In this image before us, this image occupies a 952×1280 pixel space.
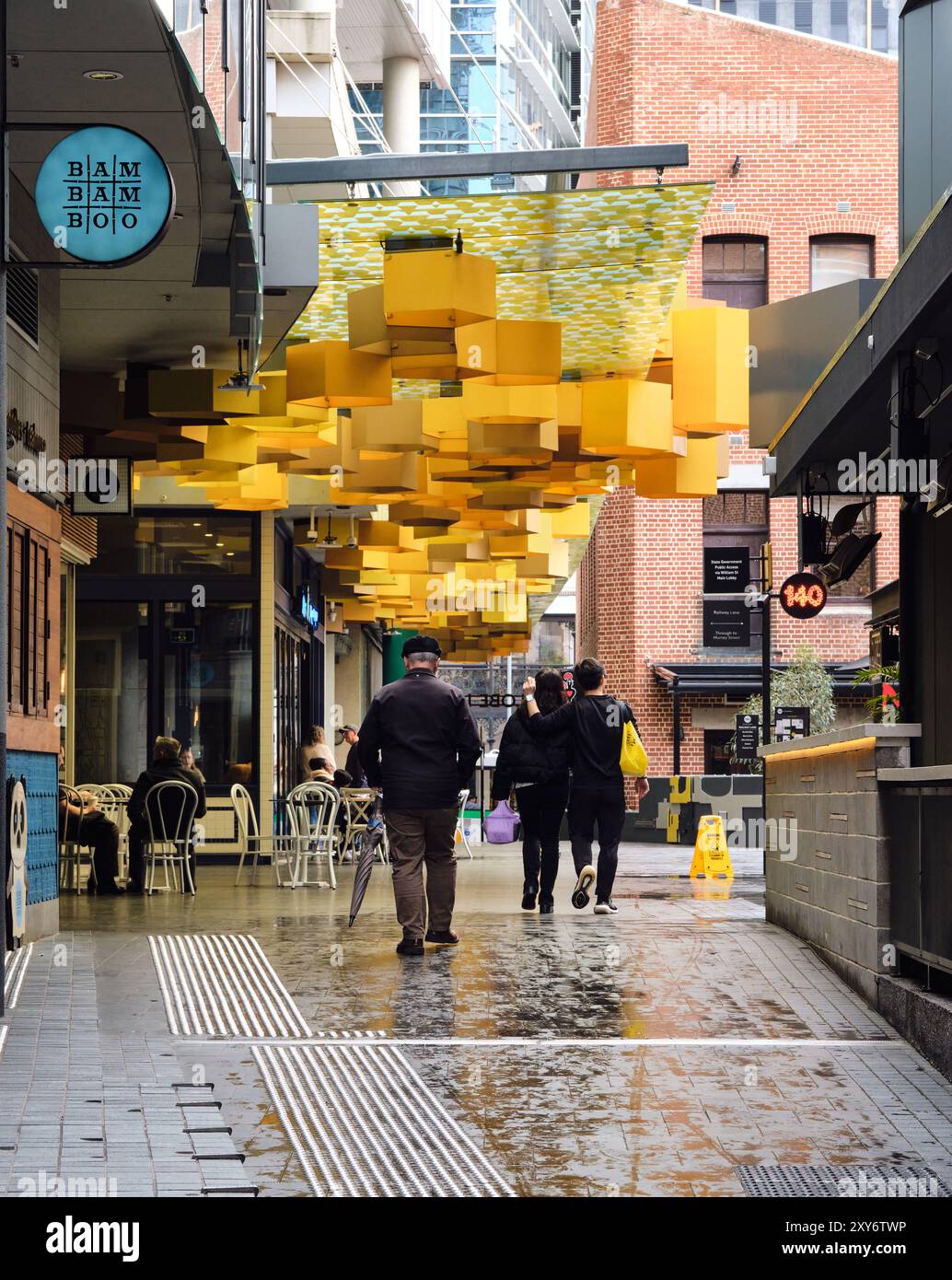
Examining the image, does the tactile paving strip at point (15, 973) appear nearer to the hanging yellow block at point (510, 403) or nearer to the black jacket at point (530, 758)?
the black jacket at point (530, 758)

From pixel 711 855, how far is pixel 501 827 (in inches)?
340

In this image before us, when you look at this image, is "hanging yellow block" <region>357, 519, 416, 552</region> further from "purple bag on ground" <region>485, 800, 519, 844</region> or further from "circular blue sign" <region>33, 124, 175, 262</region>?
"circular blue sign" <region>33, 124, 175, 262</region>

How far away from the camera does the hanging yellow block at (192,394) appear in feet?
43.1

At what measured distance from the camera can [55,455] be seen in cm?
1148

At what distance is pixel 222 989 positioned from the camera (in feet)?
30.0

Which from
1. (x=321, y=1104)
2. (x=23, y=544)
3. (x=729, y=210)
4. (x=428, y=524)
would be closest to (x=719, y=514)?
(x=729, y=210)

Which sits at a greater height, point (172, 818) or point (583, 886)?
point (172, 818)

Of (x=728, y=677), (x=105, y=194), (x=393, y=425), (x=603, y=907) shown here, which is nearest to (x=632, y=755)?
(x=603, y=907)

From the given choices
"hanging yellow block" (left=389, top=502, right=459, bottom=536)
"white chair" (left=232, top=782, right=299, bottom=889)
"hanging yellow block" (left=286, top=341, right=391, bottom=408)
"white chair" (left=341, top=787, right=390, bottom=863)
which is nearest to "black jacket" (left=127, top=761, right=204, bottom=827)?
"white chair" (left=232, top=782, right=299, bottom=889)

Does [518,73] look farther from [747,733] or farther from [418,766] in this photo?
[418,766]

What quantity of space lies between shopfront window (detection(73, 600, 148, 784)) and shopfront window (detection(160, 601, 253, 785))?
0.31 metres

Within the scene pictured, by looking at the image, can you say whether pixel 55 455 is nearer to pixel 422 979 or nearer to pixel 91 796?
pixel 422 979

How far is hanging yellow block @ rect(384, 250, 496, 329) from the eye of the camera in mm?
11555

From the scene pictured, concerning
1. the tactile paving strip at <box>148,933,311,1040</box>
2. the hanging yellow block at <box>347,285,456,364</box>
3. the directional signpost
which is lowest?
the tactile paving strip at <box>148,933,311,1040</box>
